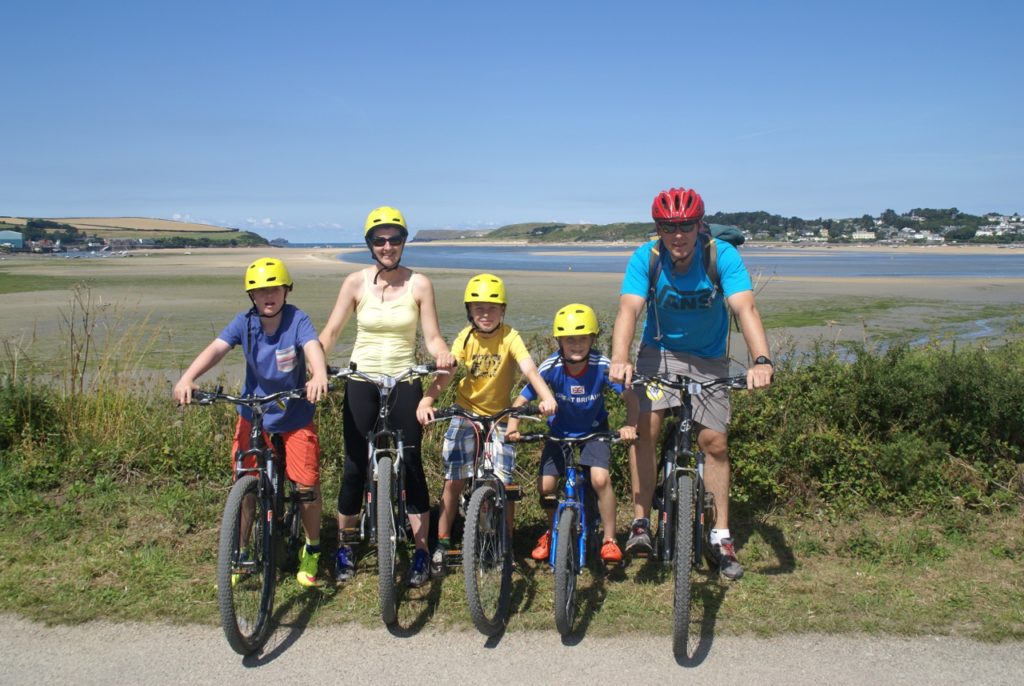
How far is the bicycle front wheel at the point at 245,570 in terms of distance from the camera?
3.62m

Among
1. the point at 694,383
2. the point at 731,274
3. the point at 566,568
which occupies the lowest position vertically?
the point at 566,568

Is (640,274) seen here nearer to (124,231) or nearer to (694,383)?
(694,383)

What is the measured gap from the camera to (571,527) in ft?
13.1

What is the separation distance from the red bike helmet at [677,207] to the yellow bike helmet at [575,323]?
68 cm

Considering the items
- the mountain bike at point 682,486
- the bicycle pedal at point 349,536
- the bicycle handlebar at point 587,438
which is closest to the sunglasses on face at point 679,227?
the mountain bike at point 682,486

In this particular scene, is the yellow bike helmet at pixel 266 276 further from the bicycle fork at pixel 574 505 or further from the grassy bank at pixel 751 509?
the bicycle fork at pixel 574 505

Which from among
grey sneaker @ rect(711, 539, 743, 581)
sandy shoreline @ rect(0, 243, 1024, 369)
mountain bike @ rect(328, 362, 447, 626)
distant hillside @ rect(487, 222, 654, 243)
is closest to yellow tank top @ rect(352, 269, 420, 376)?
mountain bike @ rect(328, 362, 447, 626)

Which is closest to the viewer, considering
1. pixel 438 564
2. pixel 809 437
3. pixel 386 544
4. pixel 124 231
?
pixel 386 544

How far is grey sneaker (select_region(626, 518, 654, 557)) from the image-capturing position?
4492mm

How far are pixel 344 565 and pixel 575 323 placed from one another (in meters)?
2.03

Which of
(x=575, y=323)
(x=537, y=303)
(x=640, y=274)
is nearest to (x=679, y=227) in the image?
(x=640, y=274)

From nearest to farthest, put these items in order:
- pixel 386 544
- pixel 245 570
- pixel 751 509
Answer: pixel 245 570 → pixel 386 544 → pixel 751 509

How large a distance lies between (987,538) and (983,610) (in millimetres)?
1056

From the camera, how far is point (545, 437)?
4262 mm
